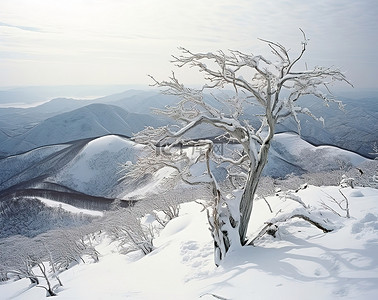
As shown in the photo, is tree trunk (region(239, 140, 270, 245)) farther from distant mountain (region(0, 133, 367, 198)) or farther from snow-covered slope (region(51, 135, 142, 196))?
snow-covered slope (region(51, 135, 142, 196))

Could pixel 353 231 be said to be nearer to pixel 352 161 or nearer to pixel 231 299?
pixel 231 299

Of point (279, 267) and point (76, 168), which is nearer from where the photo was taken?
point (279, 267)

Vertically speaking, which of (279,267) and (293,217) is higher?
(293,217)

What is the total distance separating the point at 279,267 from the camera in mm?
6512

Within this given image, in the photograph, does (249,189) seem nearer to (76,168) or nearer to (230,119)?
(230,119)

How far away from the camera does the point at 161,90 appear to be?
8750mm

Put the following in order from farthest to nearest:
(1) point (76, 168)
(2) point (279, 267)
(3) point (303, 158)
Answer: (3) point (303, 158) < (1) point (76, 168) < (2) point (279, 267)

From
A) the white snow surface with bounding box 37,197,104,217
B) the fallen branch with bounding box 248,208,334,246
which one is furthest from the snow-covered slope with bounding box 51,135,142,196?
the fallen branch with bounding box 248,208,334,246

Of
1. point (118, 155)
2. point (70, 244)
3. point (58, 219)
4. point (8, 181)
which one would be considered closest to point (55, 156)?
point (8, 181)

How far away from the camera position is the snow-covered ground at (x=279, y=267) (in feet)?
17.5

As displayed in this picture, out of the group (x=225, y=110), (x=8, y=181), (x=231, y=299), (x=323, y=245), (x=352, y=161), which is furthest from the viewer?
(x=8, y=181)

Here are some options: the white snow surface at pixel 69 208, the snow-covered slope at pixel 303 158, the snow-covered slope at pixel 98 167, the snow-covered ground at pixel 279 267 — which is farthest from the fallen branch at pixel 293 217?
the snow-covered slope at pixel 98 167

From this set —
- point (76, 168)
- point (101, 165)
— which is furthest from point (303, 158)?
point (76, 168)

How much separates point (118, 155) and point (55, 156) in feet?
88.1
